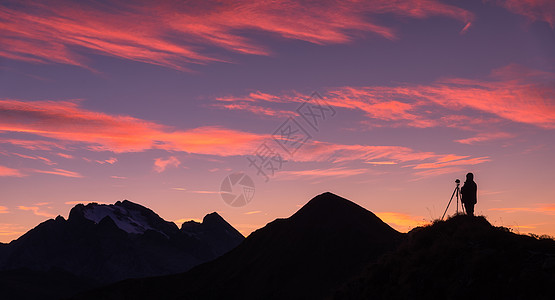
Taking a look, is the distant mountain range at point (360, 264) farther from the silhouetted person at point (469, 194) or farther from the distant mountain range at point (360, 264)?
the silhouetted person at point (469, 194)

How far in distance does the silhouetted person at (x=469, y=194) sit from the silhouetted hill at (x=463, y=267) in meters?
1.52

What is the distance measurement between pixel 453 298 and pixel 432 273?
1.92 meters

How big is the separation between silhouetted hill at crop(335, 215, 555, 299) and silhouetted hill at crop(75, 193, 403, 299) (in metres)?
43.0

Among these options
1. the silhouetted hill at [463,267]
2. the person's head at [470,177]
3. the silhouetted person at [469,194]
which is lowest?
the silhouetted hill at [463,267]

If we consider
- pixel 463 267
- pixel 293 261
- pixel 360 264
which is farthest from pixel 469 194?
pixel 293 261

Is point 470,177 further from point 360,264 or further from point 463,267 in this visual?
point 360,264

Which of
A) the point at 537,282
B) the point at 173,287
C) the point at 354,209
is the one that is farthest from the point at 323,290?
the point at 537,282

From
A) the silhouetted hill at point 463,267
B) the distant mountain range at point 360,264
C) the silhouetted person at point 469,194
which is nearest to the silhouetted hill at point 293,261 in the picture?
the distant mountain range at point 360,264

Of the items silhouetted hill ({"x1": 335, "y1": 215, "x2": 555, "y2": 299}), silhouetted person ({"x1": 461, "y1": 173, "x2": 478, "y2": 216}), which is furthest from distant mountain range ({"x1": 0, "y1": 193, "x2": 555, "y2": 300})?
silhouetted person ({"x1": 461, "y1": 173, "x2": 478, "y2": 216})

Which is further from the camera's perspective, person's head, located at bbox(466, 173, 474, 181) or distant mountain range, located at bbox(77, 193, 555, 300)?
person's head, located at bbox(466, 173, 474, 181)

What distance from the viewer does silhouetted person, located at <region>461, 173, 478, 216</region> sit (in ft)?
85.0

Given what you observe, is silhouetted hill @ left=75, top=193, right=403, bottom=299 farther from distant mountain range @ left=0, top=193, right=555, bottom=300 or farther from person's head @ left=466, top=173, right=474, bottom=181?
person's head @ left=466, top=173, right=474, bottom=181

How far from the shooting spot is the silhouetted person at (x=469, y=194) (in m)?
25.9

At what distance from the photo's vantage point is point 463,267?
19.7m
